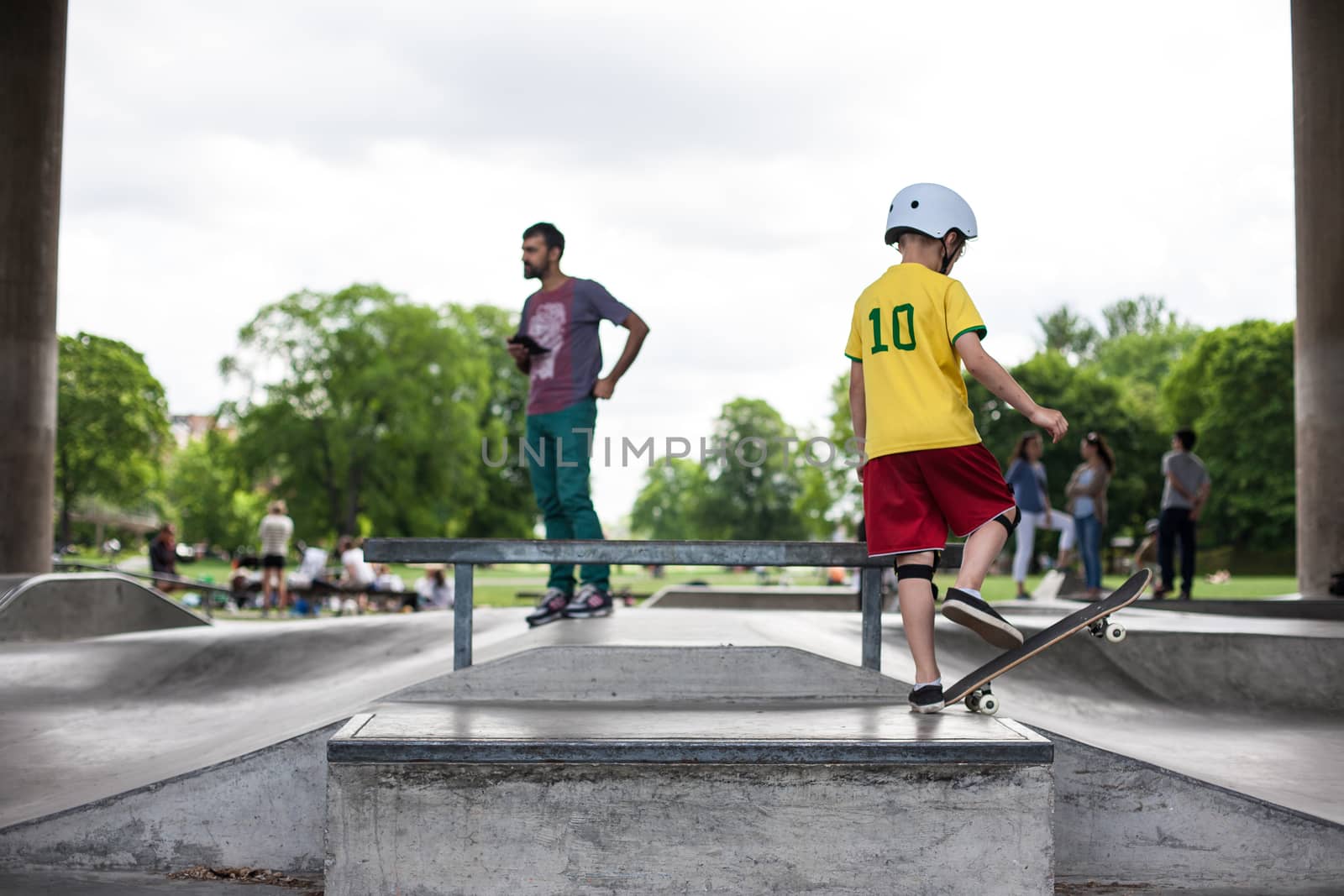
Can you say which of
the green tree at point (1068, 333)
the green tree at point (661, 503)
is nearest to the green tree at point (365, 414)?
the green tree at point (661, 503)

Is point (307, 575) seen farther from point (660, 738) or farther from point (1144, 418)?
point (1144, 418)

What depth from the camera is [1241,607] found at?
976 centimetres

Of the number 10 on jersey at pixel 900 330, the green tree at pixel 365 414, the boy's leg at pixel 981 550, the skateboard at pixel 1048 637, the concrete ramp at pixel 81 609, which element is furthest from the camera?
the green tree at pixel 365 414

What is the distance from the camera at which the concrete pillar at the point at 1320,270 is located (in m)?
10.9

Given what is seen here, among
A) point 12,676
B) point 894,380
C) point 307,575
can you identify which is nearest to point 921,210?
point 894,380

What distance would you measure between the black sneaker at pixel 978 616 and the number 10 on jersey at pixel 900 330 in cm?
84

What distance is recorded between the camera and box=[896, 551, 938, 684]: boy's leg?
373 centimetres

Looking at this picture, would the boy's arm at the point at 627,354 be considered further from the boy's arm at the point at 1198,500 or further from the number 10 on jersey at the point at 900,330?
the boy's arm at the point at 1198,500

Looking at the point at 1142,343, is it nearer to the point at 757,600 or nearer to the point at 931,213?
the point at 757,600

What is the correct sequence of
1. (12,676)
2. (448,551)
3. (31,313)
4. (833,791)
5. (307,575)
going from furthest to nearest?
(307,575)
(31,313)
(12,676)
(448,551)
(833,791)

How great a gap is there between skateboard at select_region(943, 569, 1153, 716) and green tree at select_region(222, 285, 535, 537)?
39.9 m

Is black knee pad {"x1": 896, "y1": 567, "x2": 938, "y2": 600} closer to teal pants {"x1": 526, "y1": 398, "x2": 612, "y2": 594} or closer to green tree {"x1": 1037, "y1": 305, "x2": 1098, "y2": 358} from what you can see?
teal pants {"x1": 526, "y1": 398, "x2": 612, "y2": 594}

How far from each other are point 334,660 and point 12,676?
1678mm

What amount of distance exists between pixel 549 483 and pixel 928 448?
2.52 meters
